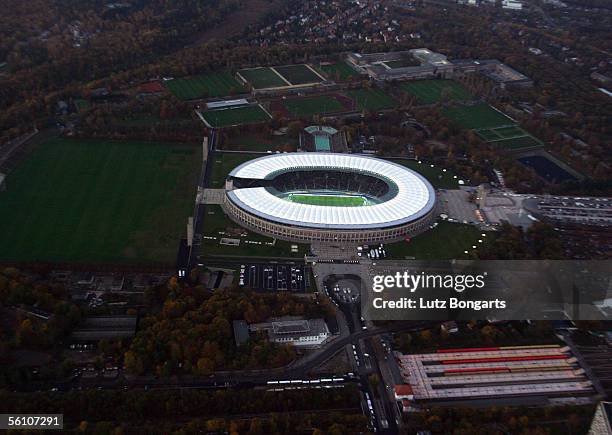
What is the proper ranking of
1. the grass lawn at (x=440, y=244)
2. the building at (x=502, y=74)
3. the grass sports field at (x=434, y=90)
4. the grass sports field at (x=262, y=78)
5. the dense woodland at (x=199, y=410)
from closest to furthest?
the dense woodland at (x=199, y=410) < the grass lawn at (x=440, y=244) < the grass sports field at (x=262, y=78) < the grass sports field at (x=434, y=90) < the building at (x=502, y=74)

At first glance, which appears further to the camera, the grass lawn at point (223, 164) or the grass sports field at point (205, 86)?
the grass sports field at point (205, 86)

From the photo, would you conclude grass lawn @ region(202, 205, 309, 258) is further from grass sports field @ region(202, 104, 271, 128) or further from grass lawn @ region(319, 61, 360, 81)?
grass lawn @ region(319, 61, 360, 81)

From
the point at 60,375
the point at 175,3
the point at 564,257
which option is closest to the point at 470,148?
the point at 564,257

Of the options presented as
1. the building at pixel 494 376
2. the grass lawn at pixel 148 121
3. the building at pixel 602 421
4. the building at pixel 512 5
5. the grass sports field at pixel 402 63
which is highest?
the building at pixel 602 421

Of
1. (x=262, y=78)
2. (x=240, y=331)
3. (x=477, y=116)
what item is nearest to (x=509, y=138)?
(x=477, y=116)

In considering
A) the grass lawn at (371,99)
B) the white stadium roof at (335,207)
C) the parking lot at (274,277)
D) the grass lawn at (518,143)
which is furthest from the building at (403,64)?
the parking lot at (274,277)

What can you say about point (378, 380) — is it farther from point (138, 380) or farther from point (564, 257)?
point (564, 257)

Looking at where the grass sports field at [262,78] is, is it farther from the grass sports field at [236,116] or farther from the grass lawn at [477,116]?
the grass lawn at [477,116]

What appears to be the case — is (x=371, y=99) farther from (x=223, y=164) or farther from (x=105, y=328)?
(x=105, y=328)
